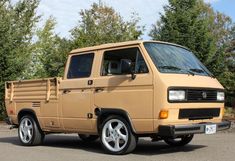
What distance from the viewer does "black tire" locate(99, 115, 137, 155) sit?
9.30m

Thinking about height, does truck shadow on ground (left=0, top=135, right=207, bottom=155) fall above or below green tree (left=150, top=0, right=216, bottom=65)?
below

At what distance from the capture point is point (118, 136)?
9.54 meters

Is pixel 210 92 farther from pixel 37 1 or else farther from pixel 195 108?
pixel 37 1

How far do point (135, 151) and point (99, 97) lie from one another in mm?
1364

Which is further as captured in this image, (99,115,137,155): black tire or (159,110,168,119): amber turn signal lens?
(99,115,137,155): black tire

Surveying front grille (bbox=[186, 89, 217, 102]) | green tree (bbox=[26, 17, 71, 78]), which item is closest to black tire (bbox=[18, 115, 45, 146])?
front grille (bbox=[186, 89, 217, 102])

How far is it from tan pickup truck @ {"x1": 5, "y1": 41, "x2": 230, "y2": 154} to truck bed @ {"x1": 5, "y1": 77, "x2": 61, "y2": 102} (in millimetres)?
26

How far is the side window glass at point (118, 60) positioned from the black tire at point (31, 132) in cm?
267

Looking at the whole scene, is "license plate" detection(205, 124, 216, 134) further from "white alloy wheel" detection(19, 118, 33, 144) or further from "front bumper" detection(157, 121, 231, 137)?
"white alloy wheel" detection(19, 118, 33, 144)

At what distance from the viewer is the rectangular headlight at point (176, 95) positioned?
28.9 feet

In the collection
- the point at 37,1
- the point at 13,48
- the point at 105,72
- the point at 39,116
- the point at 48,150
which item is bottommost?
the point at 48,150

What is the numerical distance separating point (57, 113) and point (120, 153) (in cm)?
224

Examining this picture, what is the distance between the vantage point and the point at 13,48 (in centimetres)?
2250

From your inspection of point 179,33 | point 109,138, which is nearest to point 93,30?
point 179,33
